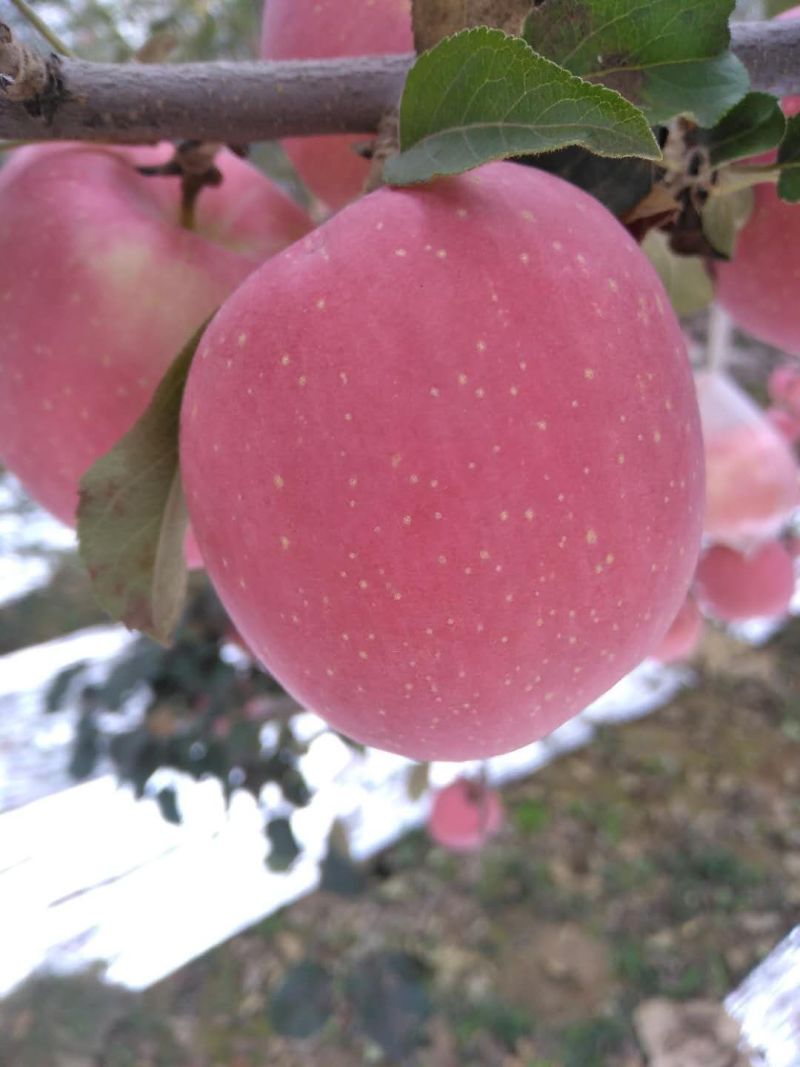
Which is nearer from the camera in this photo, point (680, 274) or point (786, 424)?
point (680, 274)

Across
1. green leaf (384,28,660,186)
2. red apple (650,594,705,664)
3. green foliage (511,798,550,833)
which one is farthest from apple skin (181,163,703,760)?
green foliage (511,798,550,833)

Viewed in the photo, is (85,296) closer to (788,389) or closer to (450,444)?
(450,444)

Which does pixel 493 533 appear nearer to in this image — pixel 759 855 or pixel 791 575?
pixel 791 575

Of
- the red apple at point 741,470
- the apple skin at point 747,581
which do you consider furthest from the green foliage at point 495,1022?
the red apple at point 741,470

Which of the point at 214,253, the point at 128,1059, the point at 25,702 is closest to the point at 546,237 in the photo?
the point at 214,253

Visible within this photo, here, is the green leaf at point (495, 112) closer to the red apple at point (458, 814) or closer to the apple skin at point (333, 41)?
the apple skin at point (333, 41)

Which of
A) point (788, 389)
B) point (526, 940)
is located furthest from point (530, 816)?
point (788, 389)

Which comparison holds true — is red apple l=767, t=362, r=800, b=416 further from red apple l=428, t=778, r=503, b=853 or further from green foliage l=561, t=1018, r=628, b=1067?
green foliage l=561, t=1018, r=628, b=1067
